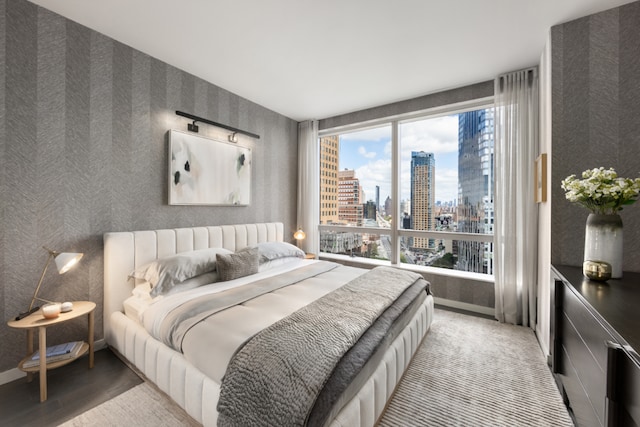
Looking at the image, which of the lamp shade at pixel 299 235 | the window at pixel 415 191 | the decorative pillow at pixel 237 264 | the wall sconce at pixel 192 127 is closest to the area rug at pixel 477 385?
the window at pixel 415 191

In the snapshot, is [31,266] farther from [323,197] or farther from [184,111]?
[323,197]

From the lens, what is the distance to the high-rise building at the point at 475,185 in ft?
10.9

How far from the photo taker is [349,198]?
4.58m

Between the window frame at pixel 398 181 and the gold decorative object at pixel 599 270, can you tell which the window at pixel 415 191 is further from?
the gold decorative object at pixel 599 270

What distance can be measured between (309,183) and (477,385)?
3.47 m

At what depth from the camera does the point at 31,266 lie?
6.68ft

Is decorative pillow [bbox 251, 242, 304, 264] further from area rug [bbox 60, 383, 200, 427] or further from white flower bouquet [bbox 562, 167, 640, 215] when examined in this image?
white flower bouquet [bbox 562, 167, 640, 215]

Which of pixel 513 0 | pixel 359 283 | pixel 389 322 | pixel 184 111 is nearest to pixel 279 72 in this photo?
pixel 184 111

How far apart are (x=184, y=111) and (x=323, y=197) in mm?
2526

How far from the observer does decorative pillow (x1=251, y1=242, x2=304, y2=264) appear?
3189 mm

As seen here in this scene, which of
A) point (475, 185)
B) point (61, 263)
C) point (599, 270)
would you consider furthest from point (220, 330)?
point (475, 185)

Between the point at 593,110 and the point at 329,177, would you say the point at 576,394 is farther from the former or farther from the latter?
the point at 329,177

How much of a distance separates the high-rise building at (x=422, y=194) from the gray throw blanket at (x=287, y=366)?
2371 mm

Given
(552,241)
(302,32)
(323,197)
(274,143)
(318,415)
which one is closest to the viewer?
(318,415)
